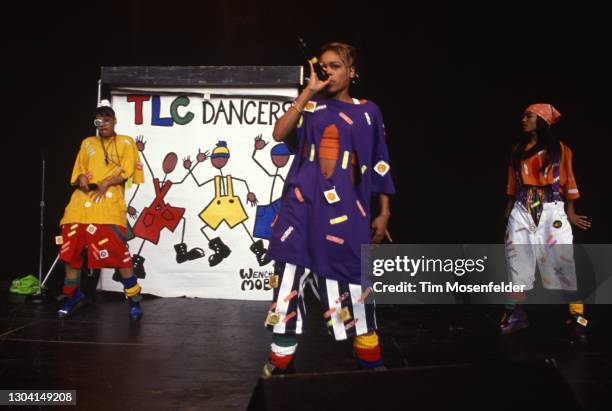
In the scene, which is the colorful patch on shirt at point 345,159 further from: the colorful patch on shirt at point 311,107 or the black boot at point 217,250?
the black boot at point 217,250

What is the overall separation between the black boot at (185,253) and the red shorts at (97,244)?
2.58 feet

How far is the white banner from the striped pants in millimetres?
2921

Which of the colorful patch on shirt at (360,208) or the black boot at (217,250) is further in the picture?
the black boot at (217,250)

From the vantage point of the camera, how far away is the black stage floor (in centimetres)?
316

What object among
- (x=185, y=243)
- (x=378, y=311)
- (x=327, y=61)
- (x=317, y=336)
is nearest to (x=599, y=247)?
(x=378, y=311)

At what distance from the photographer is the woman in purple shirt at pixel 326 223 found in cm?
266

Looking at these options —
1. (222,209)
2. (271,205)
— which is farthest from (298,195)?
(222,209)

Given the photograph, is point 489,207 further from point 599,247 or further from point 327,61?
point 327,61

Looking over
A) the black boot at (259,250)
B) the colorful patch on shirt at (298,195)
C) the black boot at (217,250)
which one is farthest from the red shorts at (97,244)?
the colorful patch on shirt at (298,195)

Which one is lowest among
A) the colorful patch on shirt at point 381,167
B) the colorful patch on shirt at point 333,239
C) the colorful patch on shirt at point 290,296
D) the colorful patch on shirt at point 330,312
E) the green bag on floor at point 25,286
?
the green bag on floor at point 25,286

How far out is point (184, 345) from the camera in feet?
13.3

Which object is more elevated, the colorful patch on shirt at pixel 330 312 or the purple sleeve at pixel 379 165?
the purple sleeve at pixel 379 165

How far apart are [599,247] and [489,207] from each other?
1.07 meters

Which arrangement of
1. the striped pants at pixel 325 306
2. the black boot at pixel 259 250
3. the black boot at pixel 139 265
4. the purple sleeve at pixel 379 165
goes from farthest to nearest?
1. the black boot at pixel 139 265
2. the black boot at pixel 259 250
3. the purple sleeve at pixel 379 165
4. the striped pants at pixel 325 306
